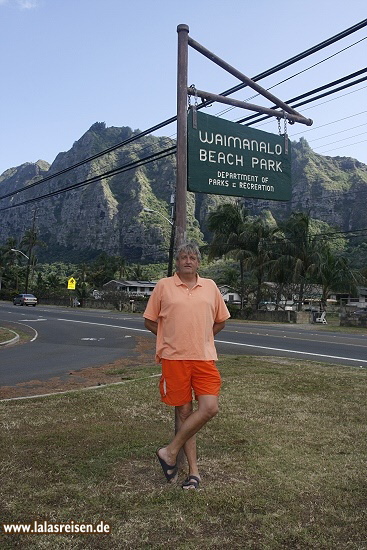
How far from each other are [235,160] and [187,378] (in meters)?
2.99

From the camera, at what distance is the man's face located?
163 inches

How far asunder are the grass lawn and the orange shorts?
2.28ft

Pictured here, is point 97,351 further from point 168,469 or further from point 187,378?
point 187,378

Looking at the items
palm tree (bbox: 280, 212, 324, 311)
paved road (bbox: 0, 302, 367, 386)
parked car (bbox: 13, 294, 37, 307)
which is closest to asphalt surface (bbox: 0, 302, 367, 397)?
paved road (bbox: 0, 302, 367, 386)

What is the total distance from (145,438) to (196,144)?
3097 mm

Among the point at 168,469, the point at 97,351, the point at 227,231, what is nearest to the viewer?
the point at 168,469

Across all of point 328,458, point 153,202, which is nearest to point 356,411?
point 328,458

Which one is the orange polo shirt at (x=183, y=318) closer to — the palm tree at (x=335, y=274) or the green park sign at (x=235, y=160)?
the green park sign at (x=235, y=160)

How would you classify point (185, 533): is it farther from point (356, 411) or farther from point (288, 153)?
point (288, 153)

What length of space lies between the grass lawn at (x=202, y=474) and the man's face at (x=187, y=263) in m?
1.64

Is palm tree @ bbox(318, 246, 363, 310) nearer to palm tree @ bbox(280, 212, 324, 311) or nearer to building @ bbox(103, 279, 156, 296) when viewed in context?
palm tree @ bbox(280, 212, 324, 311)

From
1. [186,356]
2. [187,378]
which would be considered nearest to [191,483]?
[187,378]

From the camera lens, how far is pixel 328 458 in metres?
4.68

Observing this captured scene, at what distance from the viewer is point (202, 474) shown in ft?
13.9
